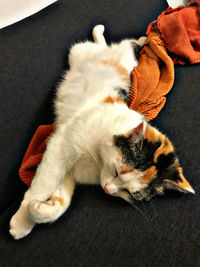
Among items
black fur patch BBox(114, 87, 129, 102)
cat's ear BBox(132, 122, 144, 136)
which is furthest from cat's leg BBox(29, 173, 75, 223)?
black fur patch BBox(114, 87, 129, 102)

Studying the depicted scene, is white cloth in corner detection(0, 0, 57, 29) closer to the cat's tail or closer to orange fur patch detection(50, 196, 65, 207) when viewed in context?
the cat's tail

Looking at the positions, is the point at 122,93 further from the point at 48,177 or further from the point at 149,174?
the point at 48,177

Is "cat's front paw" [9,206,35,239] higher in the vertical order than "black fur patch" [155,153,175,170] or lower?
higher

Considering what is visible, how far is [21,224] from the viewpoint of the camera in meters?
0.90

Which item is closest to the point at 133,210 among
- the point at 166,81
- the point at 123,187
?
the point at 123,187

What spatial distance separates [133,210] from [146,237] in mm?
122

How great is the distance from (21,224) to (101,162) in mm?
450

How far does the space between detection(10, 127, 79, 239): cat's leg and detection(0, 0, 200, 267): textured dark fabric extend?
0.06 m

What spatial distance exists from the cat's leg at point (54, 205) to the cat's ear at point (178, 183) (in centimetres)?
48

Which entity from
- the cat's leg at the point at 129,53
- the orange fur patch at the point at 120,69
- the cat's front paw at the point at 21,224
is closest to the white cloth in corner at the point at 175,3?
the cat's leg at the point at 129,53

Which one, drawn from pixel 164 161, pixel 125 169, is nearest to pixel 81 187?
pixel 125 169

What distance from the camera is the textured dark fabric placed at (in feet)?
2.73

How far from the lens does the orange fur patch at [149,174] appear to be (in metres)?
0.94

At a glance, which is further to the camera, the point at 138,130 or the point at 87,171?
the point at 87,171
